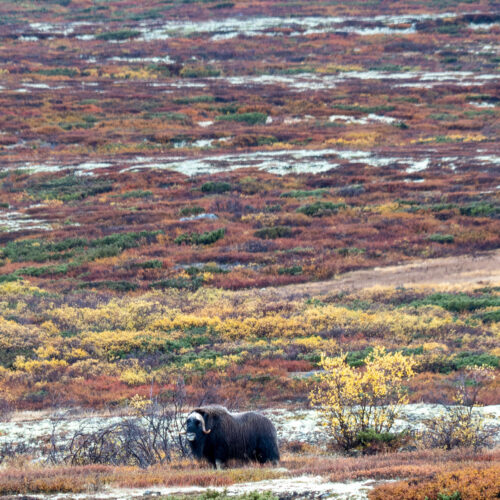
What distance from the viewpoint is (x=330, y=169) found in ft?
173

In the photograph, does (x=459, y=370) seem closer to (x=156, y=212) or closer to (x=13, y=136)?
(x=156, y=212)

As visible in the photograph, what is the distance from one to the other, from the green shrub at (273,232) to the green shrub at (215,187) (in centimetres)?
1111

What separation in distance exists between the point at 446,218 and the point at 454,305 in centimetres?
1541

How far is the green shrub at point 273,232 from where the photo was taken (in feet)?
121

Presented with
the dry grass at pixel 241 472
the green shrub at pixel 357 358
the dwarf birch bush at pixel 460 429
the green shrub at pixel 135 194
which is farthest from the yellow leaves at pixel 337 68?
the dry grass at pixel 241 472

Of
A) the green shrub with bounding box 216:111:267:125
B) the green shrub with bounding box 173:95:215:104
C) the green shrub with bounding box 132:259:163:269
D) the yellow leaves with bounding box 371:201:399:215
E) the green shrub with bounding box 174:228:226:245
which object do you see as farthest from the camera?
the green shrub with bounding box 173:95:215:104

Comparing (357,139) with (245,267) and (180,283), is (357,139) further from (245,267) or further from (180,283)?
(180,283)

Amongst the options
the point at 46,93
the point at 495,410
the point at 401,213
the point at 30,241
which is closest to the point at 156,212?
the point at 30,241

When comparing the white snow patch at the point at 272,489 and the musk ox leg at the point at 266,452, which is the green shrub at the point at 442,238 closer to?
the musk ox leg at the point at 266,452

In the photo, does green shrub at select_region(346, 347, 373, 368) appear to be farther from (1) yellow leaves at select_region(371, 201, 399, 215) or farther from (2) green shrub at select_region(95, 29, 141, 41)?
(2) green shrub at select_region(95, 29, 141, 41)

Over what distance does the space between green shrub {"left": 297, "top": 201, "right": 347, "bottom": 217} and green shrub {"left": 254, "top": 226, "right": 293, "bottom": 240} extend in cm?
388

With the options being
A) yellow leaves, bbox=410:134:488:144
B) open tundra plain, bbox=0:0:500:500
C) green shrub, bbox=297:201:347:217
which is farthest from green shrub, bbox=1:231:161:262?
yellow leaves, bbox=410:134:488:144

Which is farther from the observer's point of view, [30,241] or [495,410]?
[30,241]

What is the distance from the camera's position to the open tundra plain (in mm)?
11805
